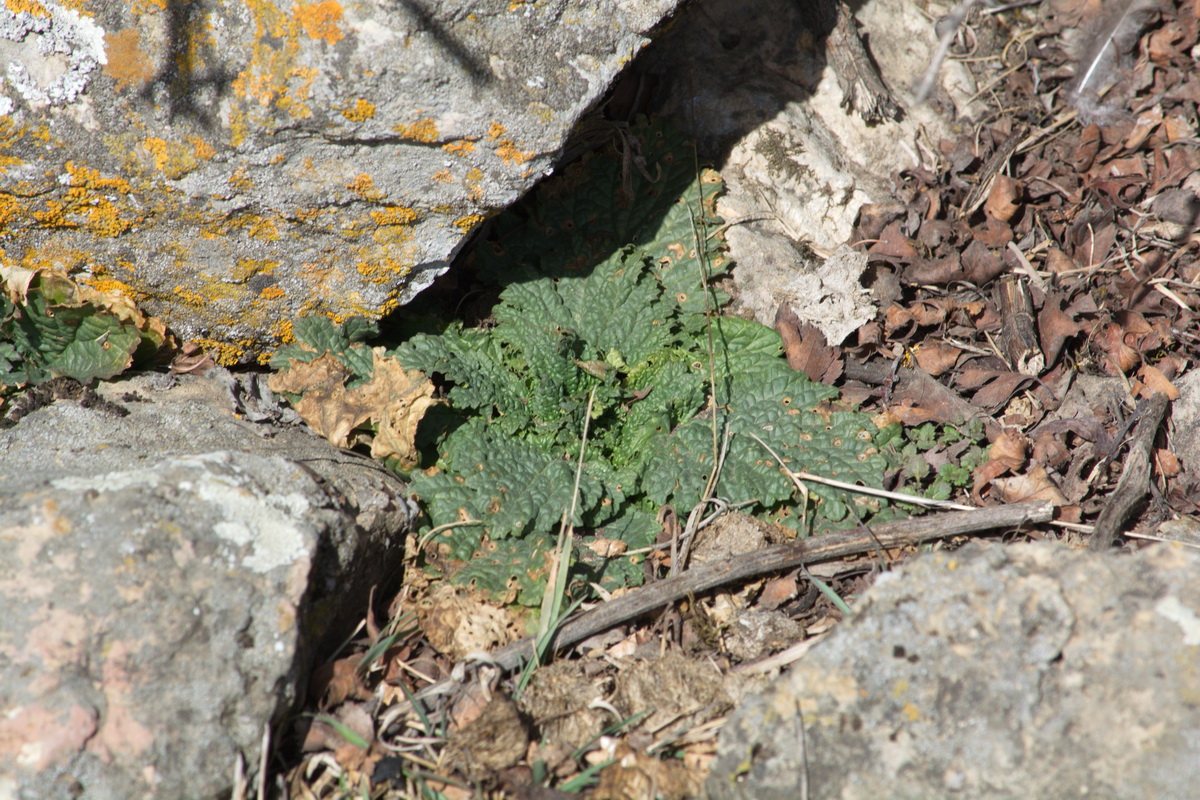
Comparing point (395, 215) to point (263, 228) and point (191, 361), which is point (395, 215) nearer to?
point (263, 228)

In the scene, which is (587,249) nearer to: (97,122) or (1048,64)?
(97,122)

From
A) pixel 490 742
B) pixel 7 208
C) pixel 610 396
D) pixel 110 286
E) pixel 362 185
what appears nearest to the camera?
pixel 490 742

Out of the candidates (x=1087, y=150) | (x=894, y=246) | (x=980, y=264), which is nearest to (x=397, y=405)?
(x=894, y=246)

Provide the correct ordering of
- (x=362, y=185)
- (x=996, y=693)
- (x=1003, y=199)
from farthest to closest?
(x=1003, y=199)
(x=362, y=185)
(x=996, y=693)

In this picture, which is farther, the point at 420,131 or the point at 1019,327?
the point at 1019,327

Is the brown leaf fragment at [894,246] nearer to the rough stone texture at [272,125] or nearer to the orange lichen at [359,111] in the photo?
the rough stone texture at [272,125]

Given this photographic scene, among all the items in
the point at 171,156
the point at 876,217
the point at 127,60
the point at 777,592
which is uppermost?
the point at 127,60

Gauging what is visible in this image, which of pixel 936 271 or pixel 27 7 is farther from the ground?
pixel 27 7

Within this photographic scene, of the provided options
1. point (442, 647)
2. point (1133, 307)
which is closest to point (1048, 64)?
point (1133, 307)
